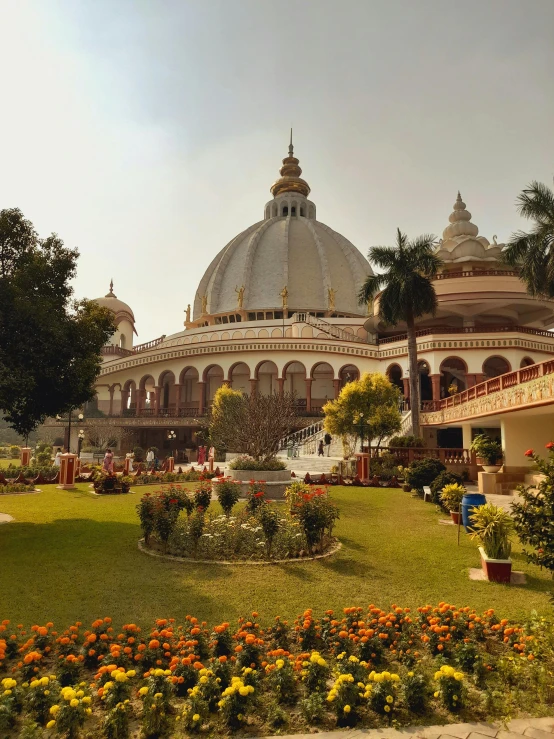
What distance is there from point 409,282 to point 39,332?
22.2 metres

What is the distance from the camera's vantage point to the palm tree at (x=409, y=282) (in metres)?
30.4

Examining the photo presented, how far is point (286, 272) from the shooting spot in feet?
201

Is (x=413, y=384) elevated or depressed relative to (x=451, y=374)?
depressed

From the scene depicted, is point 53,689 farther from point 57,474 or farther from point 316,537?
point 57,474

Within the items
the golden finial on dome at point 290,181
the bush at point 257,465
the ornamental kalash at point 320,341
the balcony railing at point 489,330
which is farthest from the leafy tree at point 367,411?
the golden finial on dome at point 290,181

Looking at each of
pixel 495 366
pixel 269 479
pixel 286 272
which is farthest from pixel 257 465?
pixel 286 272

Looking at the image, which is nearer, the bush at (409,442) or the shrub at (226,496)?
the shrub at (226,496)

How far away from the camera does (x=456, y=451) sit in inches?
971

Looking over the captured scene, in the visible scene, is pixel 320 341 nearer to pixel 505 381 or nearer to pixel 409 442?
A: pixel 409 442

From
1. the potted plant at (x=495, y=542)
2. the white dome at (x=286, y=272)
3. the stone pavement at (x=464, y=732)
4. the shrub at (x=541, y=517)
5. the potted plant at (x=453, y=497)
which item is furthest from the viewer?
the white dome at (x=286, y=272)

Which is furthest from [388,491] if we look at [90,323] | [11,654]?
[11,654]

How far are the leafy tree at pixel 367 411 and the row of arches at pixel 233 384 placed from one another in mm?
14928

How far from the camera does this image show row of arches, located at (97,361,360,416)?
47812 millimetres

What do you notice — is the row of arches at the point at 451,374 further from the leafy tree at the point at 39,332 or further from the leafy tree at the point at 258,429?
the leafy tree at the point at 39,332
